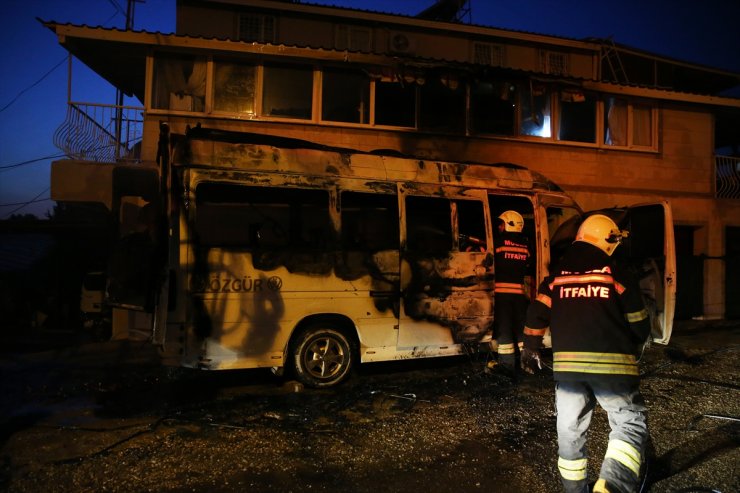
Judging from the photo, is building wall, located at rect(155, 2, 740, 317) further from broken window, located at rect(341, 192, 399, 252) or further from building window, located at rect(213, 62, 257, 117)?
broken window, located at rect(341, 192, 399, 252)

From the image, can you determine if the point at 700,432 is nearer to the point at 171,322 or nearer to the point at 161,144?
the point at 171,322

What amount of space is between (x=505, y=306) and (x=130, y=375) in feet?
15.5

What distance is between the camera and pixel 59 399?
5.18m

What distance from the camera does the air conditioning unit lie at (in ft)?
37.7

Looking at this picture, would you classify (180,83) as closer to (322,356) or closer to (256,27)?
(256,27)

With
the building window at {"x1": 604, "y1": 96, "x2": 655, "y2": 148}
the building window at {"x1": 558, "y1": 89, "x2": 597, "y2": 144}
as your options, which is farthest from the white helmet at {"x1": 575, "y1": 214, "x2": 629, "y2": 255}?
the building window at {"x1": 604, "y1": 96, "x2": 655, "y2": 148}

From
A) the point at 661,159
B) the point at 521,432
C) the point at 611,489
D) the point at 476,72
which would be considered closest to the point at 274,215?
the point at 521,432

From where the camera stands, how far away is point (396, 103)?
9711 millimetres

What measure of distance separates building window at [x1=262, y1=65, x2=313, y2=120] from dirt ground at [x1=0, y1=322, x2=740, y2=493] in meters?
5.13

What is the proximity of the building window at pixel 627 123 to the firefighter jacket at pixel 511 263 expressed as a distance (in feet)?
20.6

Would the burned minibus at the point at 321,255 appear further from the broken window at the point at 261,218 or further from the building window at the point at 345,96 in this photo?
the building window at the point at 345,96

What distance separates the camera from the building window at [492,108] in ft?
32.6

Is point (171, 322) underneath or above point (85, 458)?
above

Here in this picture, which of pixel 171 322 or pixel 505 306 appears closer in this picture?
pixel 171 322
